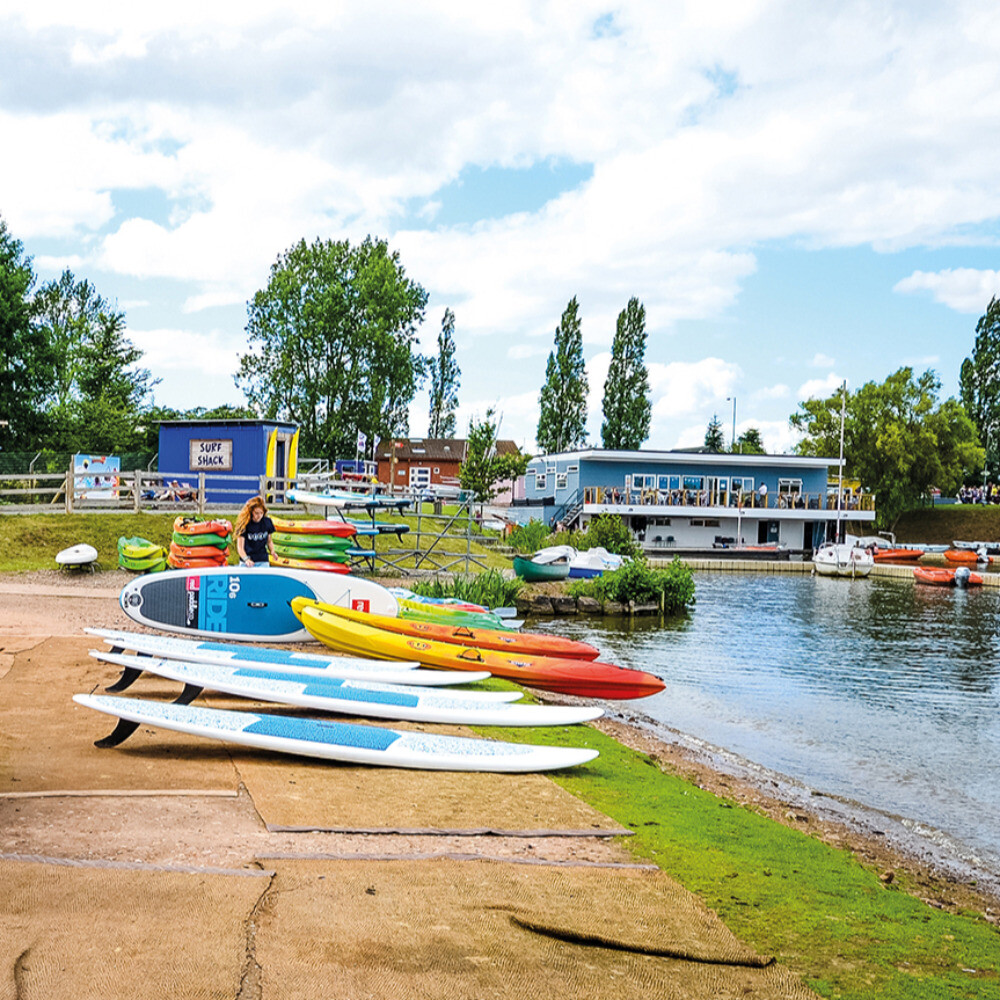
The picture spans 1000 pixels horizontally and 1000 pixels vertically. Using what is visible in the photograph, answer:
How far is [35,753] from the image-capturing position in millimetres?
7129

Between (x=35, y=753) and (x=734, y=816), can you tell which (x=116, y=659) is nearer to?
(x=35, y=753)

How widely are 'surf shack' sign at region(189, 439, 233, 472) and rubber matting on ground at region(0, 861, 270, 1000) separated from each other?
3253 cm

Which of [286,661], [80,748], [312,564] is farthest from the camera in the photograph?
[312,564]

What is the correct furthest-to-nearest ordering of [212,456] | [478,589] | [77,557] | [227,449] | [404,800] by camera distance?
[212,456] < [227,449] < [478,589] < [77,557] < [404,800]

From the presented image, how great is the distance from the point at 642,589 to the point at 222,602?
17.8 meters

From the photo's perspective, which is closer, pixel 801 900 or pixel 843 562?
pixel 801 900

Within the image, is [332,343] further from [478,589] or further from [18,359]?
[478,589]

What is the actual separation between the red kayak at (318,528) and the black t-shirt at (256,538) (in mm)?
6728

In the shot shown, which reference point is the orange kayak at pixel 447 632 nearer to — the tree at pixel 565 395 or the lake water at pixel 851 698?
the lake water at pixel 851 698

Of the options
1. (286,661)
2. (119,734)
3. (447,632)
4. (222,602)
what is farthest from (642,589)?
(119,734)

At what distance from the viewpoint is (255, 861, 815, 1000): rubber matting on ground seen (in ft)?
12.8

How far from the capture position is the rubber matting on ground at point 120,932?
3.58 metres

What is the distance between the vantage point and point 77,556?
811 inches

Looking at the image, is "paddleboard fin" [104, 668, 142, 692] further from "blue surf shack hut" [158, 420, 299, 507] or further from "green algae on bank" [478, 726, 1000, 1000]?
"blue surf shack hut" [158, 420, 299, 507]
